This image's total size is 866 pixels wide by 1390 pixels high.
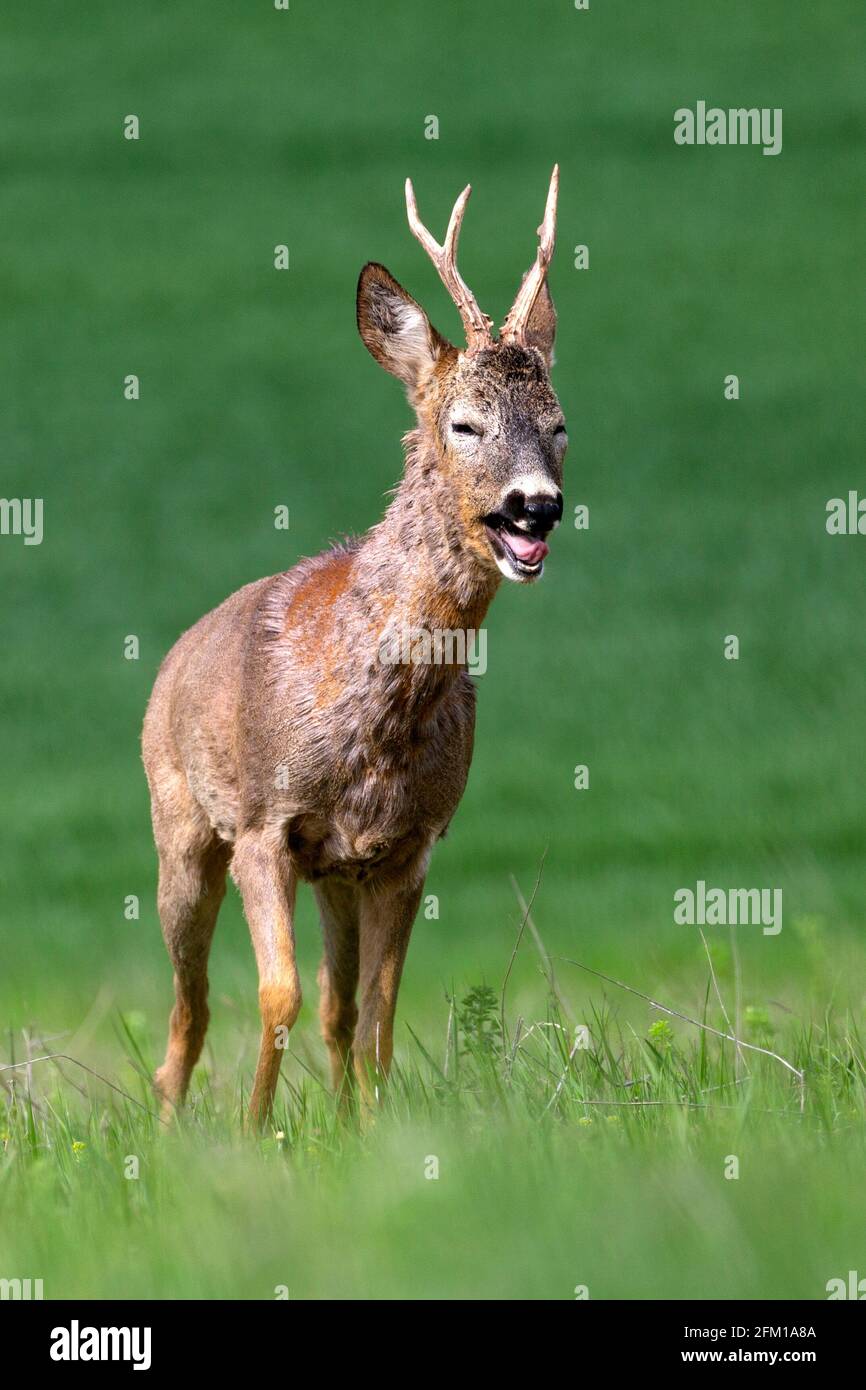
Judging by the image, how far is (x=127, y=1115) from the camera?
709 centimetres

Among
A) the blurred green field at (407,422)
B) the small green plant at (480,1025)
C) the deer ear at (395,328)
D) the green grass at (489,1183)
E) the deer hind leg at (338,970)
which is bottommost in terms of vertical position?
the green grass at (489,1183)

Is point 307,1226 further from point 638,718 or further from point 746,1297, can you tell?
point 638,718

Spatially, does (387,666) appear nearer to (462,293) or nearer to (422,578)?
(422,578)

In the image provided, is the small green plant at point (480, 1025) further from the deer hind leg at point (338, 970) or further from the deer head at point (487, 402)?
the deer head at point (487, 402)

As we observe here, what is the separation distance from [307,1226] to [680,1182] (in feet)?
2.67

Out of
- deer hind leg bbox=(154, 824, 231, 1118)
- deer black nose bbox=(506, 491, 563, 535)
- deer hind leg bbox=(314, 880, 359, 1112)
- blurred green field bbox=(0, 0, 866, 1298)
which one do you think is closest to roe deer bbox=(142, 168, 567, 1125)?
deer black nose bbox=(506, 491, 563, 535)

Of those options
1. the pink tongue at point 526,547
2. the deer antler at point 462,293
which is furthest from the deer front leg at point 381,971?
the deer antler at point 462,293

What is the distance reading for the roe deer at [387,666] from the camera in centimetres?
718

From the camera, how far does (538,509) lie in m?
6.89

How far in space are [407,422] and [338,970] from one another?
9632 mm

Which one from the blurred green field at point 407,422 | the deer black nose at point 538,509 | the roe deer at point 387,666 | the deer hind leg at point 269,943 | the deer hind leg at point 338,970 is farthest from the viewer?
the blurred green field at point 407,422

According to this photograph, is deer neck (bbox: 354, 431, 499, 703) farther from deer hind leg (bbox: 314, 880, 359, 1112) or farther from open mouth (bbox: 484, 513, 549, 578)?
deer hind leg (bbox: 314, 880, 359, 1112)

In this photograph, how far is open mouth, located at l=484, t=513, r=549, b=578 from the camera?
6965mm

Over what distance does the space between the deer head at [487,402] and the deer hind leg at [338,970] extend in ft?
6.02
